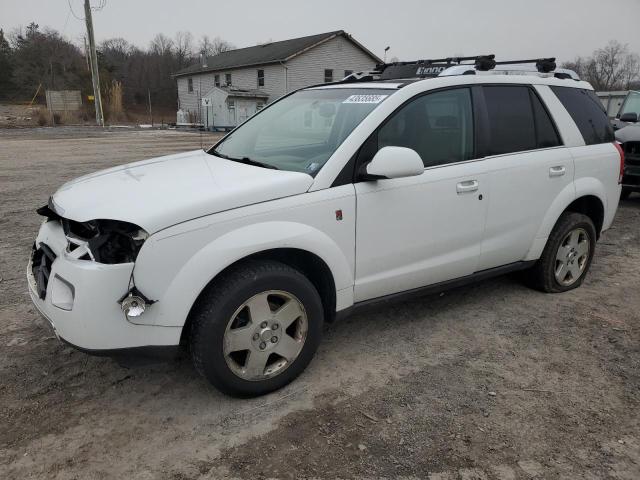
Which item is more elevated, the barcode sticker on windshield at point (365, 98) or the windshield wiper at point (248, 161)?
the barcode sticker on windshield at point (365, 98)

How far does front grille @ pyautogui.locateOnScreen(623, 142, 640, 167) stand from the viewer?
8367 mm

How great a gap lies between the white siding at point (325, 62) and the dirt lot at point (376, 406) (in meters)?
35.2

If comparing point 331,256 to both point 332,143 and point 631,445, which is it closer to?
point 332,143

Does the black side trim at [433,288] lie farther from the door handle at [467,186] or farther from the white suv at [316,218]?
the door handle at [467,186]

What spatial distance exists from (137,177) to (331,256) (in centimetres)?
132

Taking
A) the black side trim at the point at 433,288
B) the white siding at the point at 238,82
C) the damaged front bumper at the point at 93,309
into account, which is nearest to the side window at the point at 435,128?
the black side trim at the point at 433,288

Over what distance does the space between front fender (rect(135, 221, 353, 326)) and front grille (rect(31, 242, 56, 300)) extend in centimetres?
69

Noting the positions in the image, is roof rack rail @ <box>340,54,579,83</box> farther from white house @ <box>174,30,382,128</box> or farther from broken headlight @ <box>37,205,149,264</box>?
white house @ <box>174,30,382,128</box>

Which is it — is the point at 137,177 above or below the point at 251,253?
above

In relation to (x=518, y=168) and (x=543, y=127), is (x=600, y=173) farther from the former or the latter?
(x=518, y=168)

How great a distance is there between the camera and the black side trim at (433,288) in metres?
3.33

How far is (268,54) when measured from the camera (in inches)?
1607

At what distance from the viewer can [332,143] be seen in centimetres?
330

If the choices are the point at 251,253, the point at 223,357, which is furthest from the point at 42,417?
the point at 251,253
